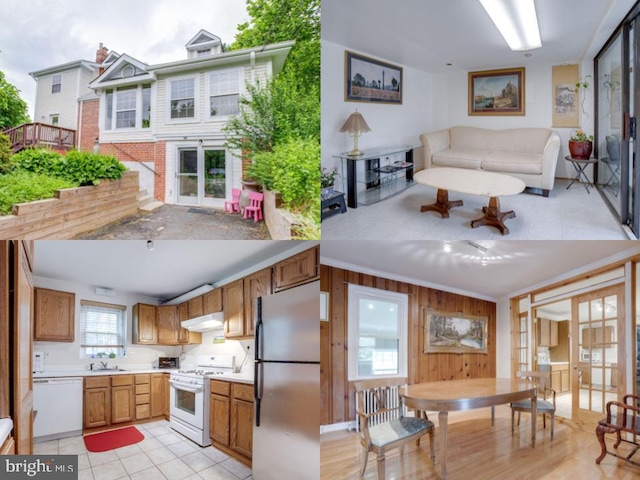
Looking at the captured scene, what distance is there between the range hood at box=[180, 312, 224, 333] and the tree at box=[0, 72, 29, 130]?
4.76 ft

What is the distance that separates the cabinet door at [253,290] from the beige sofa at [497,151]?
1.31 meters

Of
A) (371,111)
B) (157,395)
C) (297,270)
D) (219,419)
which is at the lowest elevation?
(219,419)

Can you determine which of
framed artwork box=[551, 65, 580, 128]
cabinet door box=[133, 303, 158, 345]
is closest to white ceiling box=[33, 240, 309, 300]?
cabinet door box=[133, 303, 158, 345]

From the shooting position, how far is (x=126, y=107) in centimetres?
190

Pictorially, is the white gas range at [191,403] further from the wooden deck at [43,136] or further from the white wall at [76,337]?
the wooden deck at [43,136]

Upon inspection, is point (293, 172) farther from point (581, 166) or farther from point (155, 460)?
point (581, 166)

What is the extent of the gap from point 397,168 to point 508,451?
232 cm

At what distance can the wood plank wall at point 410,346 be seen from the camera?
11.1 feet

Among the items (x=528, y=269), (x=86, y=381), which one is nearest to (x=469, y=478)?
(x=528, y=269)

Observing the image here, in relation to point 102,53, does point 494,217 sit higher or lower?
lower

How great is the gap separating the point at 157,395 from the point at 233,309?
2.46 ft

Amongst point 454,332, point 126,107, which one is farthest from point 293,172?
point 454,332

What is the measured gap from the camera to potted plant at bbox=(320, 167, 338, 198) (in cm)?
236

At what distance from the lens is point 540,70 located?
→ 230cm
